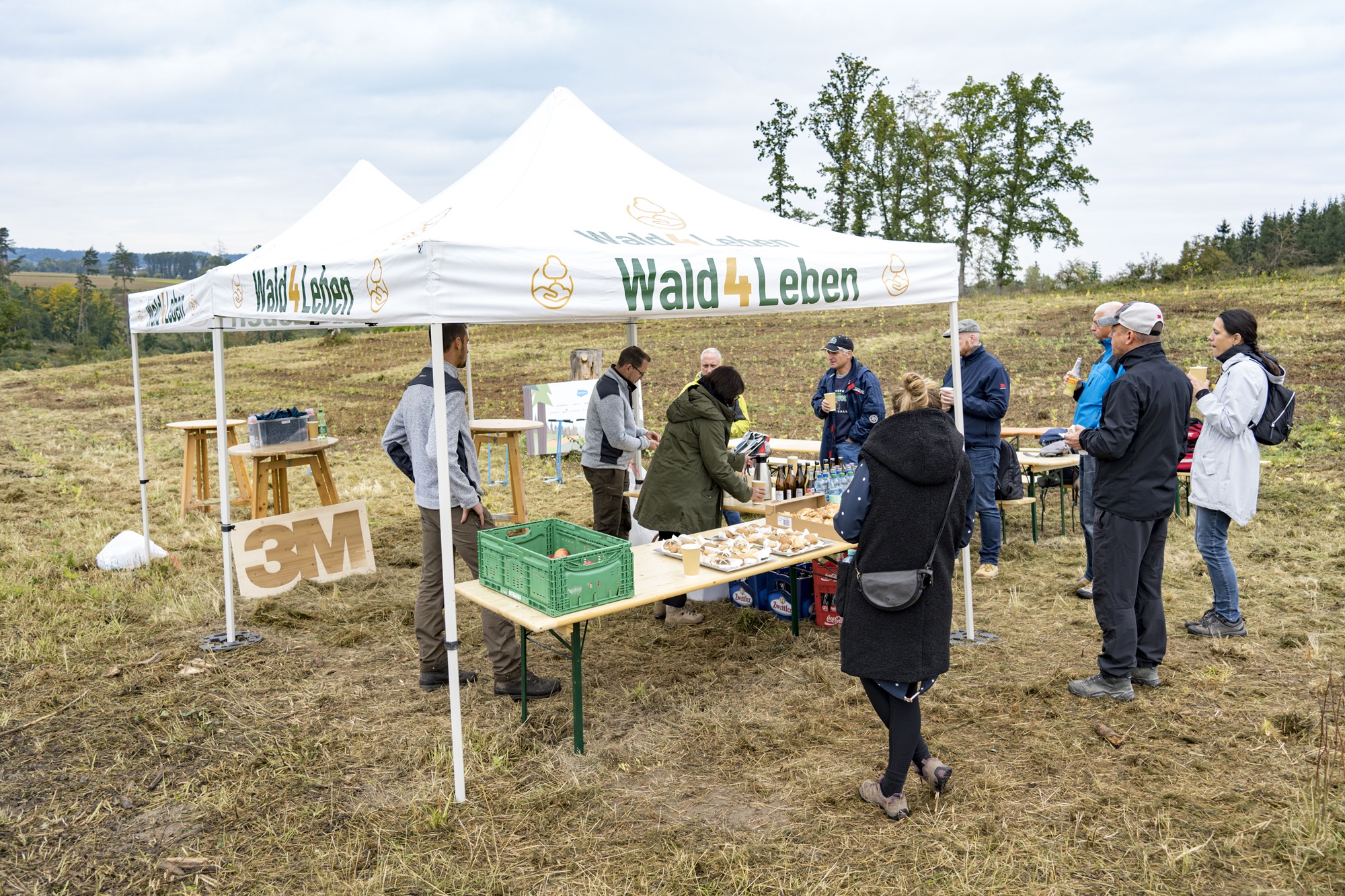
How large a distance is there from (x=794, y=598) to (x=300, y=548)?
12.7ft

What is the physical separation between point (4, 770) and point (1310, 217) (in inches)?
2740

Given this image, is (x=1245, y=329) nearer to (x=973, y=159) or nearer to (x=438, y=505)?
(x=438, y=505)

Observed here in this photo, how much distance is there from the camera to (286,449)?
277 inches

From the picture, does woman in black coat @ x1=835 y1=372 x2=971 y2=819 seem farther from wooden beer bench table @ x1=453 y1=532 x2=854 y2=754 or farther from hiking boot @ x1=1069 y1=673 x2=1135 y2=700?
hiking boot @ x1=1069 y1=673 x2=1135 y2=700

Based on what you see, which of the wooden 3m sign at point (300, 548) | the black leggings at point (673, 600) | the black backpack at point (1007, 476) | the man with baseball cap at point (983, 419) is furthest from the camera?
the black backpack at point (1007, 476)

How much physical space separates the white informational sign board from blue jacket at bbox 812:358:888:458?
6.29 m

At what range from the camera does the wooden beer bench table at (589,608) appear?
12.6ft

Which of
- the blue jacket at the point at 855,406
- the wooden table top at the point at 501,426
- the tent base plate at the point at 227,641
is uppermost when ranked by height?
the blue jacket at the point at 855,406

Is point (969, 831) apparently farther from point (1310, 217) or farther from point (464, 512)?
point (1310, 217)

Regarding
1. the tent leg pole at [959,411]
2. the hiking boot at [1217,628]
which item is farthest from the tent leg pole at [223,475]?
the hiking boot at [1217,628]

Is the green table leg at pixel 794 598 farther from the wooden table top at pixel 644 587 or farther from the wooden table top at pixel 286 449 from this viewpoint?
→ the wooden table top at pixel 286 449

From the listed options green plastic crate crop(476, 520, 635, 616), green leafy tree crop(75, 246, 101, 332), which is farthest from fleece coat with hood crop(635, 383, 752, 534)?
green leafy tree crop(75, 246, 101, 332)

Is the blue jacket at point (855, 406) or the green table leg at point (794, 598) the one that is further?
the blue jacket at point (855, 406)

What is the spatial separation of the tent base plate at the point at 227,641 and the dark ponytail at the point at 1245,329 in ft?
20.3
